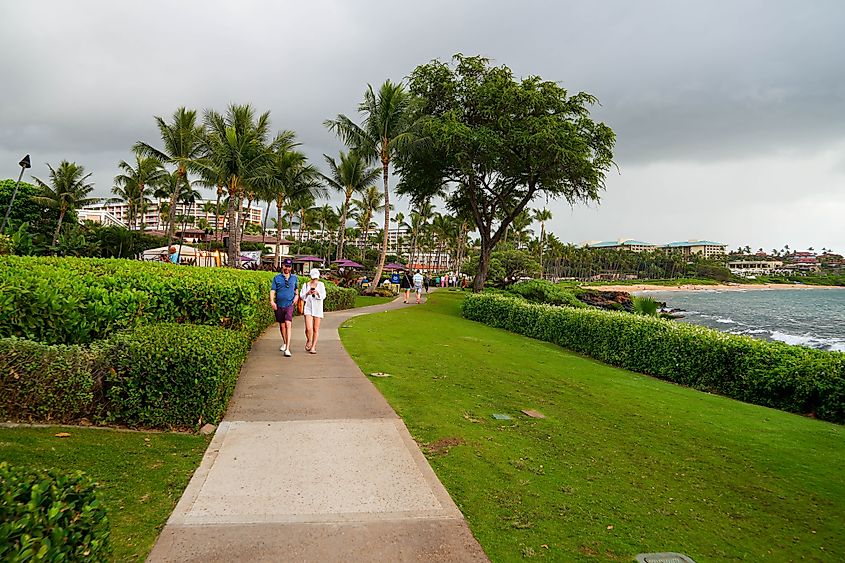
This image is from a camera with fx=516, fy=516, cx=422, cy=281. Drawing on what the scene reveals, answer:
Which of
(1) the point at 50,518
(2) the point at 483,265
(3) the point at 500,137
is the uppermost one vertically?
(3) the point at 500,137

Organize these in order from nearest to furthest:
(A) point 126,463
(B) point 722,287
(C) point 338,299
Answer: (A) point 126,463, (C) point 338,299, (B) point 722,287

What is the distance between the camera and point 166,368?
16.5ft

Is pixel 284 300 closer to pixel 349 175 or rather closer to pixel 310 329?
pixel 310 329

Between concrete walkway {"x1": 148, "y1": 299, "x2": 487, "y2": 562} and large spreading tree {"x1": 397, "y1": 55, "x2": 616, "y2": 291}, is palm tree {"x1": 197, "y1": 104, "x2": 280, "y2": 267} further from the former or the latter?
concrete walkway {"x1": 148, "y1": 299, "x2": 487, "y2": 562}

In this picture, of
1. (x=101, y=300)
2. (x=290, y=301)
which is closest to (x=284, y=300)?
(x=290, y=301)

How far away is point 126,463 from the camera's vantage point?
4.20 m

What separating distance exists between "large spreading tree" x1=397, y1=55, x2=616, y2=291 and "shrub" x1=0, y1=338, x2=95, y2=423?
67.9 ft

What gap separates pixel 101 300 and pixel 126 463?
3.25 m

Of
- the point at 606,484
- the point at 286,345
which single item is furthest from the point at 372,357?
the point at 606,484

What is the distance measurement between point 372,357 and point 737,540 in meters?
6.86

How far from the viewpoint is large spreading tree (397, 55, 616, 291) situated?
24188mm

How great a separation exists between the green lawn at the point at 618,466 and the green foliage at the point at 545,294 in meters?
12.9

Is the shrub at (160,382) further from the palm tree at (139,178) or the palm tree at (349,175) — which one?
the palm tree at (139,178)

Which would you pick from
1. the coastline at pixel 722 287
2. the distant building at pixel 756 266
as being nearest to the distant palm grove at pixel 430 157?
the coastline at pixel 722 287
